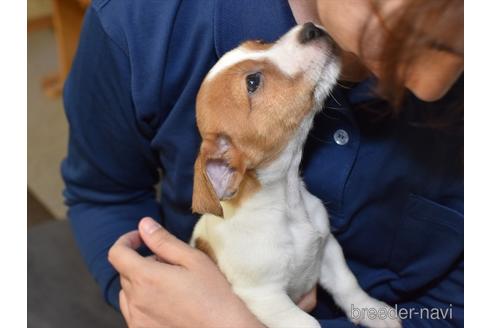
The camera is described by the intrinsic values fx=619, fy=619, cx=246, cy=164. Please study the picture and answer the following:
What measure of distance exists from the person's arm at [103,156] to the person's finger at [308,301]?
45 centimetres

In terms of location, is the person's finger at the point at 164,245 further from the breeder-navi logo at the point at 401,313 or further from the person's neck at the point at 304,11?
the person's neck at the point at 304,11

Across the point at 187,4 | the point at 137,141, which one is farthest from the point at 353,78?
the point at 137,141

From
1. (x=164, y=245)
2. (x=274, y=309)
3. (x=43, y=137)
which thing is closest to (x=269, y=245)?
(x=274, y=309)

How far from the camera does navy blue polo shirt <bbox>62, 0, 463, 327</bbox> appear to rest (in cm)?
120

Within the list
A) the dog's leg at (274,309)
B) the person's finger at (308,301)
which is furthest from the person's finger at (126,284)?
the person's finger at (308,301)

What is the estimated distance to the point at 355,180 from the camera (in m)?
1.25

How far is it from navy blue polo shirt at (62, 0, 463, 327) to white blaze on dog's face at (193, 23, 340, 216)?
2.1 inches

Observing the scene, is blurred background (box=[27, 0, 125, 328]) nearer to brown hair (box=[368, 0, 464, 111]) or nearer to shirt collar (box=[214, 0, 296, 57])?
shirt collar (box=[214, 0, 296, 57])

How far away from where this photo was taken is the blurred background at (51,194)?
1590mm

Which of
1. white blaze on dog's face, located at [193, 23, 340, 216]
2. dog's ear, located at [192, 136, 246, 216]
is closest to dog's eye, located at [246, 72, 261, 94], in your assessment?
white blaze on dog's face, located at [193, 23, 340, 216]

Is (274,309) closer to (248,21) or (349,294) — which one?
(349,294)
